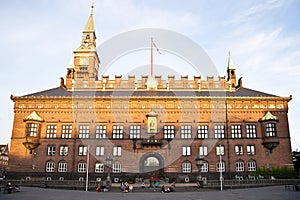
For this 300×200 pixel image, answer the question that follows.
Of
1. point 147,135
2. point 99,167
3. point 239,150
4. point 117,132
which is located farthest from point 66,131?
point 239,150

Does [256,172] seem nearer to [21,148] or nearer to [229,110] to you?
[229,110]

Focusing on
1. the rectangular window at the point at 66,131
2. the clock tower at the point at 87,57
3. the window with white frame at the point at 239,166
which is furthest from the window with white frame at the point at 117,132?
the window with white frame at the point at 239,166

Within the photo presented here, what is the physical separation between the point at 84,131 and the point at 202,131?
2009cm

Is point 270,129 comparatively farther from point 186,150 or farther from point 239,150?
point 186,150

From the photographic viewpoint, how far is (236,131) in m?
46.6

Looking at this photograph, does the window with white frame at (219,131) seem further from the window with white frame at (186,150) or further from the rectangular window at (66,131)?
the rectangular window at (66,131)

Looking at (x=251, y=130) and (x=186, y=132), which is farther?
(x=186, y=132)

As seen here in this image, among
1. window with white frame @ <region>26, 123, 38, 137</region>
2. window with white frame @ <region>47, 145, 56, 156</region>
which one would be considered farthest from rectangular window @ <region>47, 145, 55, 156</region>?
window with white frame @ <region>26, 123, 38, 137</region>

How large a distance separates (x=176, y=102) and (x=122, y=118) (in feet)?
31.8

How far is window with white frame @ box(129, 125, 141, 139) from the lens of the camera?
46.4m

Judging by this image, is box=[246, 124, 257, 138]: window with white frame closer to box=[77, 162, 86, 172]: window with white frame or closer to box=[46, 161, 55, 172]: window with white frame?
box=[77, 162, 86, 172]: window with white frame

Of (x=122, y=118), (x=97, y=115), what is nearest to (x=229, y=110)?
(x=122, y=118)

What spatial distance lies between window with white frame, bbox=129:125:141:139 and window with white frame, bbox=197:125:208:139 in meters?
10.2

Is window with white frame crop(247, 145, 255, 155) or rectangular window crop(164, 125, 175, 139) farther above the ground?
rectangular window crop(164, 125, 175, 139)
